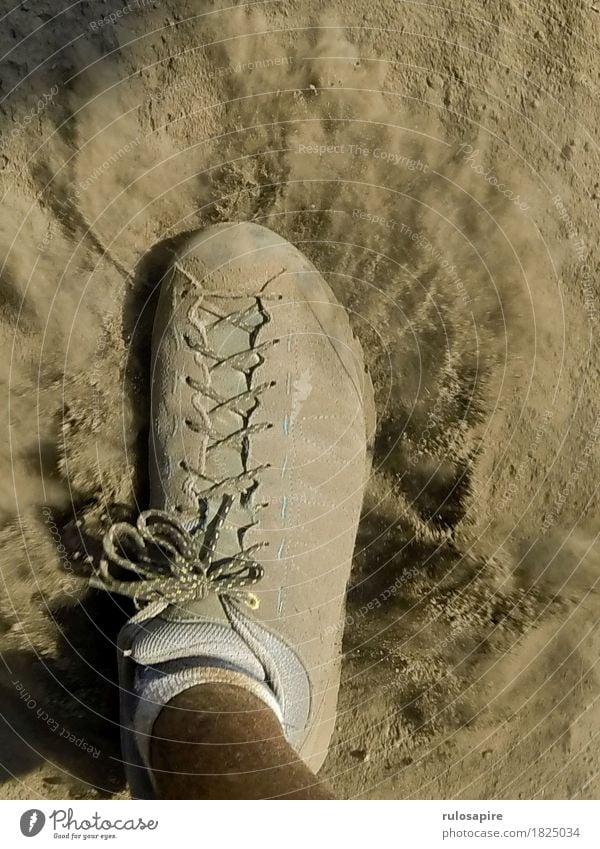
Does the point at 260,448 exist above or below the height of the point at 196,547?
above

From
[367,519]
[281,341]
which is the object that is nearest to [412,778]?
[367,519]

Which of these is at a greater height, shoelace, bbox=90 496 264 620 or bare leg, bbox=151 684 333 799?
shoelace, bbox=90 496 264 620

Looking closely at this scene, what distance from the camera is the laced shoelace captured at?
66 centimetres

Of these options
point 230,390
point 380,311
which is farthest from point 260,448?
point 380,311

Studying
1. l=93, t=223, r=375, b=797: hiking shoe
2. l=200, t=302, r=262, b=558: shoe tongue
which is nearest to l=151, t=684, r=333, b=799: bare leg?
l=93, t=223, r=375, b=797: hiking shoe

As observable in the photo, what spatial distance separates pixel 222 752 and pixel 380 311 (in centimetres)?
43

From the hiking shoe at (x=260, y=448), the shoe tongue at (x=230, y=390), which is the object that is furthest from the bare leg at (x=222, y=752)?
the shoe tongue at (x=230, y=390)

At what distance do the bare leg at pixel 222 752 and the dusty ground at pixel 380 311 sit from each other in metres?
0.18

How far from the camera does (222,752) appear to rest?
21.6 inches

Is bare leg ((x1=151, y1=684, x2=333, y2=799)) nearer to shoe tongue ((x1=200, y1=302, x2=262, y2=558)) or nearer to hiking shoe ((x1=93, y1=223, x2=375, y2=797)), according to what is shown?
hiking shoe ((x1=93, y1=223, x2=375, y2=797))

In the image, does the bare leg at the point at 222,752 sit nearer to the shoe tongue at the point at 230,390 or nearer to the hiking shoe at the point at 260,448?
the hiking shoe at the point at 260,448

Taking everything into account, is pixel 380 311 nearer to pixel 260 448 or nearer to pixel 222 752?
pixel 260 448

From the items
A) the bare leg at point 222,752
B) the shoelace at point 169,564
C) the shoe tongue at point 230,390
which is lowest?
the bare leg at point 222,752

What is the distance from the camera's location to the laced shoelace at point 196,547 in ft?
2.16
